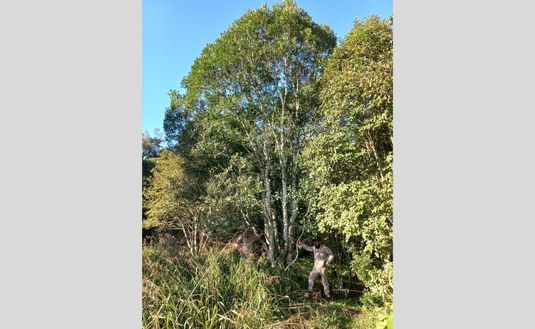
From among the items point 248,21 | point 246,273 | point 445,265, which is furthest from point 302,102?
point 445,265

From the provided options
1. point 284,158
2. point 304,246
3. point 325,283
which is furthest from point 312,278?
point 284,158

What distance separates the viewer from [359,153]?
475 cm

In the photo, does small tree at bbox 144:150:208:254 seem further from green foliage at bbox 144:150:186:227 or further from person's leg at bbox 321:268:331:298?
person's leg at bbox 321:268:331:298

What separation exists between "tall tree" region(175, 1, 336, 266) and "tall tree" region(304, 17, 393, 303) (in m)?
0.23

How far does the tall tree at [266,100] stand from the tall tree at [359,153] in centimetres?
23

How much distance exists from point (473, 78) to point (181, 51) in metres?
2.77

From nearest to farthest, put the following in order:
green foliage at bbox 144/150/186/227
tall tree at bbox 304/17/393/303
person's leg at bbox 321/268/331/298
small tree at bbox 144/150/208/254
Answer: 1. tall tree at bbox 304/17/393/303
2. green foliage at bbox 144/150/186/227
3. small tree at bbox 144/150/208/254
4. person's leg at bbox 321/268/331/298

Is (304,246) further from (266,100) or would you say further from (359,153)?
(266,100)

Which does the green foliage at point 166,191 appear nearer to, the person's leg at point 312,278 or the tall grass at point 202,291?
the tall grass at point 202,291

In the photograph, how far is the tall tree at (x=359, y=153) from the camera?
4391mm

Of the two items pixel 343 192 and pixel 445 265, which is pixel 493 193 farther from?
pixel 343 192

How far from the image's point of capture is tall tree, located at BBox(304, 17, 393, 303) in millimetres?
4391

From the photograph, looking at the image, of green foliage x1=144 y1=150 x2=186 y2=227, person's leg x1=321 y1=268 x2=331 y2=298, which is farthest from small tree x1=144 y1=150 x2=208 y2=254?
person's leg x1=321 y1=268 x2=331 y2=298

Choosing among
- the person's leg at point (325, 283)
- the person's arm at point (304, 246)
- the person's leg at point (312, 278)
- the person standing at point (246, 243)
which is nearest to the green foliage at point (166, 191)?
the person standing at point (246, 243)
